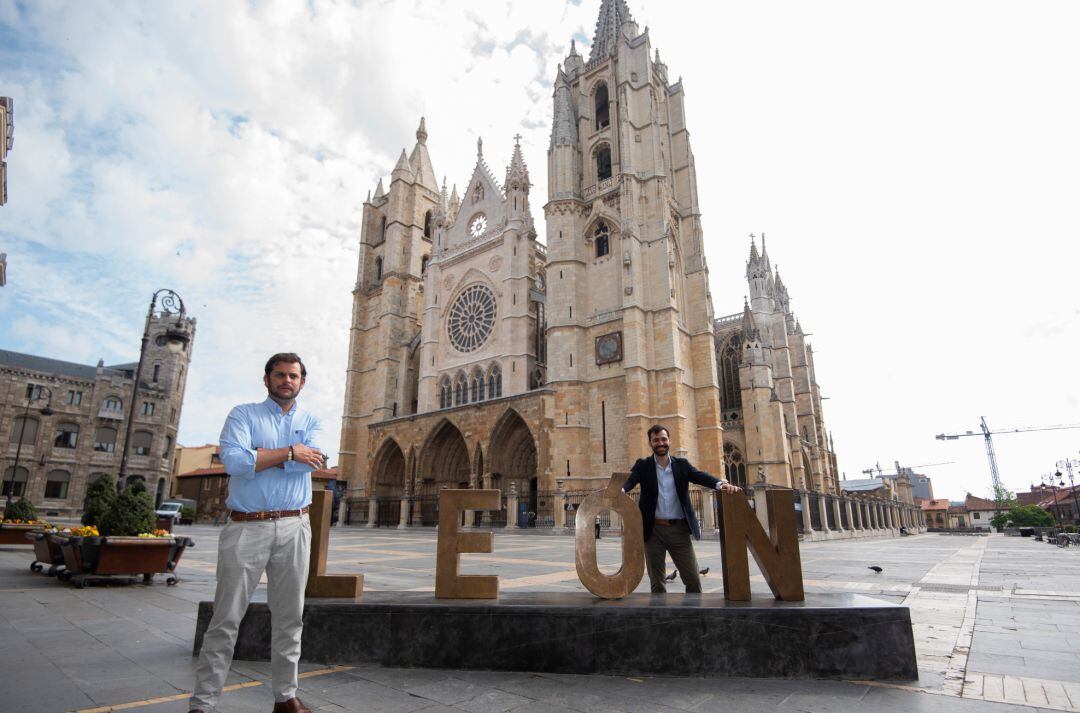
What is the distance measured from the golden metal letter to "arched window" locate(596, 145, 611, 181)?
2935 centimetres

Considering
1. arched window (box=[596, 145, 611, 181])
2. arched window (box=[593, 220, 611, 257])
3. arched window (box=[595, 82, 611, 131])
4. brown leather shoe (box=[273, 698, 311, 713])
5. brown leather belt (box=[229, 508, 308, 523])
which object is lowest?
brown leather shoe (box=[273, 698, 311, 713])

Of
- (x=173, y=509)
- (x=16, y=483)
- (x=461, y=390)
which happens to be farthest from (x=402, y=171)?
(x=16, y=483)

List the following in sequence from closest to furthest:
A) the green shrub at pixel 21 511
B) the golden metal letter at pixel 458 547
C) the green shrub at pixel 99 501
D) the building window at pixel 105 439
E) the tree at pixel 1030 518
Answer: the golden metal letter at pixel 458 547 < the green shrub at pixel 99 501 < the green shrub at pixel 21 511 < the building window at pixel 105 439 < the tree at pixel 1030 518

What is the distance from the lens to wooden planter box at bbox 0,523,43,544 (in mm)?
10867

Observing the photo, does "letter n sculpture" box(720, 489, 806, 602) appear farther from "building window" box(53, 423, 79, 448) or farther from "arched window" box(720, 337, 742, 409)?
"building window" box(53, 423, 79, 448)

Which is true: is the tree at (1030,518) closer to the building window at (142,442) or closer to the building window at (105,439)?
the building window at (142,442)

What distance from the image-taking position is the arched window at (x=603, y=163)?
102 feet

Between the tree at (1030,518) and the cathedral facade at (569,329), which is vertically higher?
the cathedral facade at (569,329)

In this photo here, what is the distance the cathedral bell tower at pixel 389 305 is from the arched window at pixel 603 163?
1264cm

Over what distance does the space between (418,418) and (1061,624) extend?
28.7 meters

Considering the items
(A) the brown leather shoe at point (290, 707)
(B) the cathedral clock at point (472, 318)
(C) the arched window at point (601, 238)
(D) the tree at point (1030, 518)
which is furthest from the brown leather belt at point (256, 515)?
(D) the tree at point (1030, 518)

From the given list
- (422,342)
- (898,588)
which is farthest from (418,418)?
(898,588)

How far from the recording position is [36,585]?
6852mm

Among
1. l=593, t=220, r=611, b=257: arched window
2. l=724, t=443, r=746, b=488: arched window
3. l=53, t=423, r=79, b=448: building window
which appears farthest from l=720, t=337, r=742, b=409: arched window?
l=53, t=423, r=79, b=448: building window
